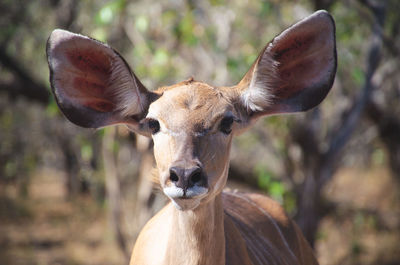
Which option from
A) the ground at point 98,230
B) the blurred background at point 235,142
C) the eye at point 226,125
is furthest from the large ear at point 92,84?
the ground at point 98,230

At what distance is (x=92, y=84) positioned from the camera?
10.8 feet

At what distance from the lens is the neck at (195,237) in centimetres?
312

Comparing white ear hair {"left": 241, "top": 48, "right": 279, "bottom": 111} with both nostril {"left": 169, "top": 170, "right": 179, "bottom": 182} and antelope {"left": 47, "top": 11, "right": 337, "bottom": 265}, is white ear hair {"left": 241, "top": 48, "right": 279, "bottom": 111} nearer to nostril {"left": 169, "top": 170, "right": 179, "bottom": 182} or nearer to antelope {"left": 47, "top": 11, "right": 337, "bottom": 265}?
antelope {"left": 47, "top": 11, "right": 337, "bottom": 265}

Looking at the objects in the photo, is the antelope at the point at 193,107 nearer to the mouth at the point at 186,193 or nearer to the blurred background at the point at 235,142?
the mouth at the point at 186,193

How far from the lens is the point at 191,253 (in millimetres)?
3127

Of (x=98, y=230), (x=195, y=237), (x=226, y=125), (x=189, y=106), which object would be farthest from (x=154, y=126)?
(x=98, y=230)

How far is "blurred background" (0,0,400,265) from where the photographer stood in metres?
6.69

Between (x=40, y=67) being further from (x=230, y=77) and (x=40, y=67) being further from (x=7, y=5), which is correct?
(x=230, y=77)

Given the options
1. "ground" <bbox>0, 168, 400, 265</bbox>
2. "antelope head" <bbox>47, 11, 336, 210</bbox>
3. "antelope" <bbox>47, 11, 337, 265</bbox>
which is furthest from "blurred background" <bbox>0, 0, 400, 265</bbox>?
"antelope head" <bbox>47, 11, 336, 210</bbox>

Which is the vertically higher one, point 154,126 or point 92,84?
point 92,84

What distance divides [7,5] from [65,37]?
736 cm

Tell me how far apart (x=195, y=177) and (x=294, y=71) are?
983mm

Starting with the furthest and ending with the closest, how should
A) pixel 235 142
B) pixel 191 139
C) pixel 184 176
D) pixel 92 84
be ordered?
pixel 235 142
pixel 92 84
pixel 191 139
pixel 184 176

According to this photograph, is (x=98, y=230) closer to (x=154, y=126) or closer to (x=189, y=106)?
(x=154, y=126)
